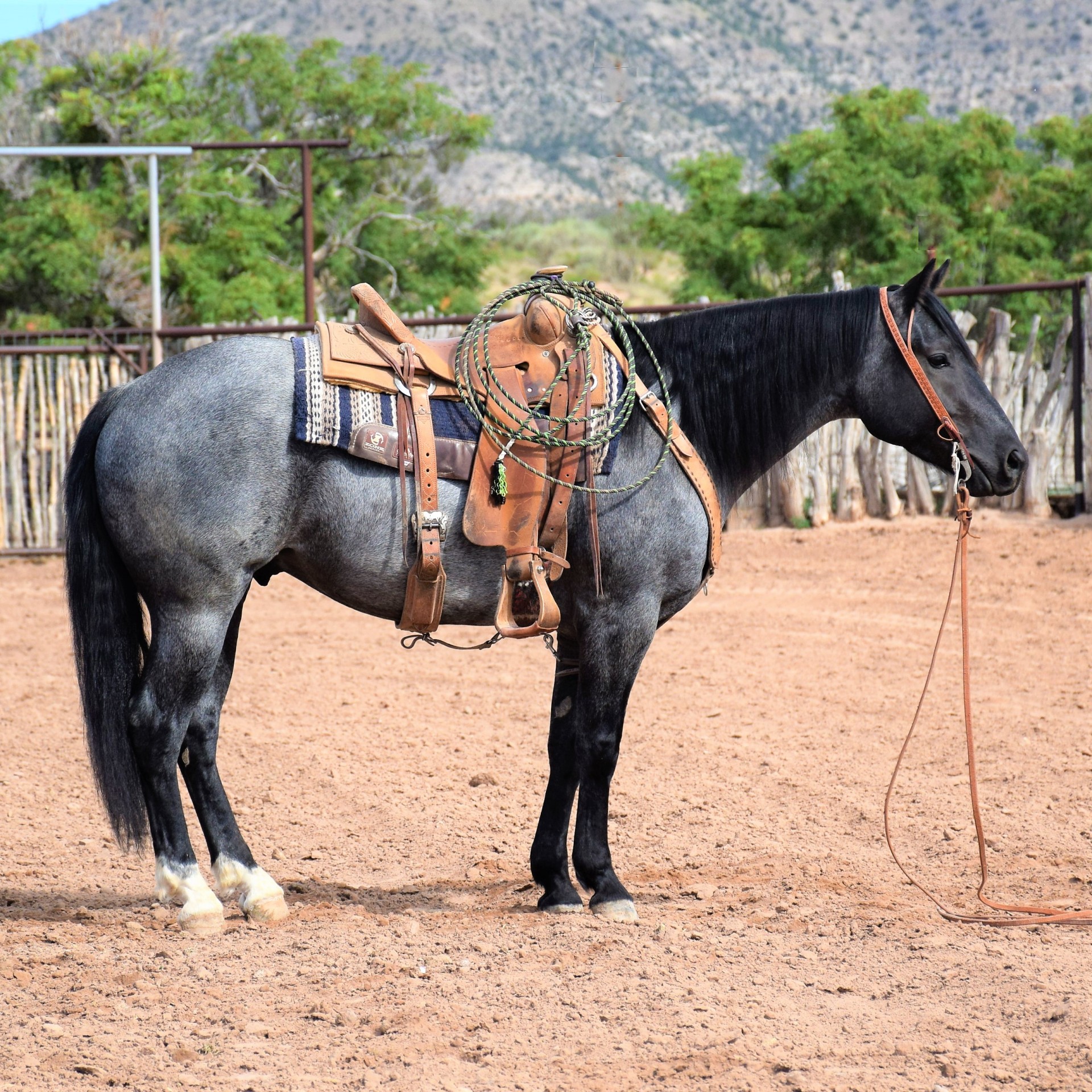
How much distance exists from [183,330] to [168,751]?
738 cm

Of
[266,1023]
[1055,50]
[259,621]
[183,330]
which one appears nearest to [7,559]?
[183,330]

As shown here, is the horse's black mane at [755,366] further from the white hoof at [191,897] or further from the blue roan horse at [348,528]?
the white hoof at [191,897]

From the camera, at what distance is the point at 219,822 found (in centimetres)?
350

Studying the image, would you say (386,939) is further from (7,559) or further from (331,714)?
(7,559)

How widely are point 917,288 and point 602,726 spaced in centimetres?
154

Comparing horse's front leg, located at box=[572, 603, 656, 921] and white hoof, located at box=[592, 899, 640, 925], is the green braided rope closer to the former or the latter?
horse's front leg, located at box=[572, 603, 656, 921]

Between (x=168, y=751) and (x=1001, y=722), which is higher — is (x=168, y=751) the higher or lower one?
the higher one

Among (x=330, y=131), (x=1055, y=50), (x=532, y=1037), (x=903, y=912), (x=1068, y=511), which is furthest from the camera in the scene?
(x=1055, y=50)

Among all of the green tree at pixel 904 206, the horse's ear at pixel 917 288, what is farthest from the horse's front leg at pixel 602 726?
the green tree at pixel 904 206

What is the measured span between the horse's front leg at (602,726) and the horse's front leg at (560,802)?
0.06 meters

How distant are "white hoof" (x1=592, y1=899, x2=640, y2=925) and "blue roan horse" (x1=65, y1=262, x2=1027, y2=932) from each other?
0.01 metres

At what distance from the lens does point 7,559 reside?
1026cm

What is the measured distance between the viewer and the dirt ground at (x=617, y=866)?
2617 mm

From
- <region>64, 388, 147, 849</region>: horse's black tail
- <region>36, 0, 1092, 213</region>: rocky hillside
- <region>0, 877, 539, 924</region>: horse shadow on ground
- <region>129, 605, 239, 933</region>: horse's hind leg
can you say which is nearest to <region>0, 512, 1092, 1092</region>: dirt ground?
<region>0, 877, 539, 924</region>: horse shadow on ground
